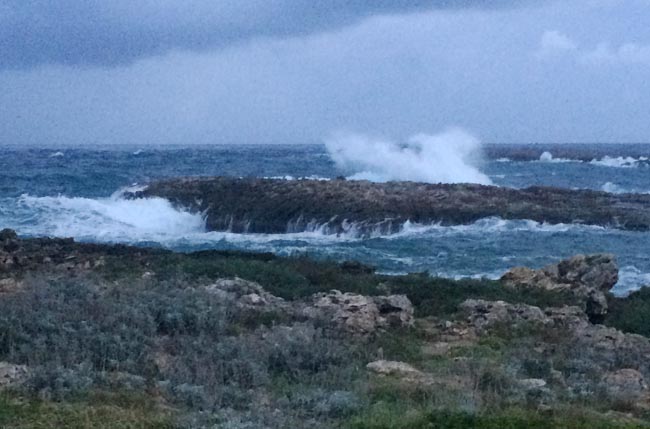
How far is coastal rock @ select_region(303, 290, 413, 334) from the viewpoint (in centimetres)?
1180

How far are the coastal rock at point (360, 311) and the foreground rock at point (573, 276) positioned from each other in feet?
12.0

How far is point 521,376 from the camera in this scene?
375 inches

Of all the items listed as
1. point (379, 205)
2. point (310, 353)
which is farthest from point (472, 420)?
point (379, 205)

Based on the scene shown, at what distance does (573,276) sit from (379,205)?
16.8 meters

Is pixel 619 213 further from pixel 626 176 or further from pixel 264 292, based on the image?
pixel 626 176

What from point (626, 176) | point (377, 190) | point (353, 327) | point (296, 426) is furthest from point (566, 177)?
point (296, 426)

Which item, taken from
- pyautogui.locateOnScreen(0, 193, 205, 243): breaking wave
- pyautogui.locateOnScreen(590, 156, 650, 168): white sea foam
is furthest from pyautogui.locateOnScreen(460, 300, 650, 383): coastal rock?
pyautogui.locateOnScreen(590, 156, 650, 168): white sea foam

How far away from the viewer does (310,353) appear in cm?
953

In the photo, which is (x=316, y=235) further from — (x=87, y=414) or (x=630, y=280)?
(x=87, y=414)

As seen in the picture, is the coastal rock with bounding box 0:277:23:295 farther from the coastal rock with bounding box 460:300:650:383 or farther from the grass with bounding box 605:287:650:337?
the grass with bounding box 605:287:650:337

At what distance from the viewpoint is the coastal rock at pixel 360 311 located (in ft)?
38.7

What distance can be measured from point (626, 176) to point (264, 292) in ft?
191

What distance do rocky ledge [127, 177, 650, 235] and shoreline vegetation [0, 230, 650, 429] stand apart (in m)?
16.0

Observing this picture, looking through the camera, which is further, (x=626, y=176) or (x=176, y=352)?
(x=626, y=176)
